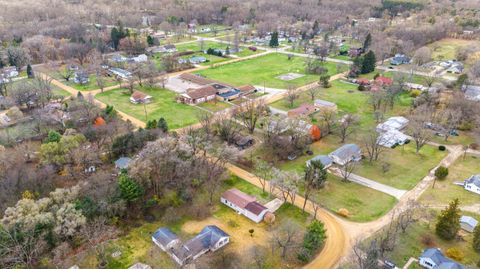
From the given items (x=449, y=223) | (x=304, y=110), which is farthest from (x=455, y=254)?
(x=304, y=110)

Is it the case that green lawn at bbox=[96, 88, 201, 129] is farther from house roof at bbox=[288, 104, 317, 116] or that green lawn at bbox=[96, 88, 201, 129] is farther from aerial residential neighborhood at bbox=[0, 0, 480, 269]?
house roof at bbox=[288, 104, 317, 116]

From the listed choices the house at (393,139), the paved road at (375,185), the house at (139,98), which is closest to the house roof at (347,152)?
the paved road at (375,185)

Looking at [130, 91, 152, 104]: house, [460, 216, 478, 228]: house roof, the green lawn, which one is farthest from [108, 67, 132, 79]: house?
[460, 216, 478, 228]: house roof

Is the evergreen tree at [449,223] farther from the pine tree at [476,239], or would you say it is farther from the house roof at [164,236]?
the house roof at [164,236]

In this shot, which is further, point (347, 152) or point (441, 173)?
point (347, 152)

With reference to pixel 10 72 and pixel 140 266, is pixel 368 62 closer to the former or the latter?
pixel 140 266

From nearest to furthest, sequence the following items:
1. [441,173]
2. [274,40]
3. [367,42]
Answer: [441,173] < [367,42] < [274,40]

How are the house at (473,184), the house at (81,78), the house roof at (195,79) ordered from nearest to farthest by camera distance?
the house at (473,184) < the house roof at (195,79) < the house at (81,78)
